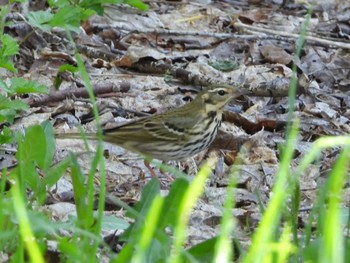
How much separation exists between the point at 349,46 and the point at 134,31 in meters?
1.96

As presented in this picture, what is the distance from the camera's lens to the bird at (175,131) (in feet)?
23.1

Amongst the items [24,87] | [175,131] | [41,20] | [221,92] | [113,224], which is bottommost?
[175,131]

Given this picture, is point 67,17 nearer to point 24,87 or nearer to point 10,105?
point 24,87

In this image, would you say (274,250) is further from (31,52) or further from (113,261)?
(31,52)

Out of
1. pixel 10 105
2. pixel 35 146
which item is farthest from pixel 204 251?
pixel 10 105

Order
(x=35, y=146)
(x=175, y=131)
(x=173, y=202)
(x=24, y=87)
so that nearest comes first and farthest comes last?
(x=173, y=202), (x=35, y=146), (x=24, y=87), (x=175, y=131)

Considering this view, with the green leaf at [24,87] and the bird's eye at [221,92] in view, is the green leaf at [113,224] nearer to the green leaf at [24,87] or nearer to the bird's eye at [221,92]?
the green leaf at [24,87]

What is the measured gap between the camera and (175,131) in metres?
7.24

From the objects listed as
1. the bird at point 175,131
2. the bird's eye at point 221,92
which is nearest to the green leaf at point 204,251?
the bird at point 175,131

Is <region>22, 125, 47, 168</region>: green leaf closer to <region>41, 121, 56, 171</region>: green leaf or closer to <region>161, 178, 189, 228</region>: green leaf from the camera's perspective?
<region>41, 121, 56, 171</region>: green leaf

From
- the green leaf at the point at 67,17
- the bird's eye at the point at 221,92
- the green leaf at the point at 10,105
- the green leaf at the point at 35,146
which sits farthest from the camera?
the bird's eye at the point at 221,92

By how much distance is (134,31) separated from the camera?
387 inches

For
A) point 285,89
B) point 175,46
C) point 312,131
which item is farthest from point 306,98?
point 175,46

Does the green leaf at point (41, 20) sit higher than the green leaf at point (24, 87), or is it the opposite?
the green leaf at point (41, 20)
